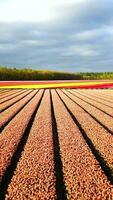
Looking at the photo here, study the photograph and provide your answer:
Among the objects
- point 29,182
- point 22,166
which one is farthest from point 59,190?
point 22,166

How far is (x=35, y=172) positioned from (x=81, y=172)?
0.34 metres

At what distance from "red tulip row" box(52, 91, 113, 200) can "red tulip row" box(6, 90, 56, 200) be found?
0.38ft

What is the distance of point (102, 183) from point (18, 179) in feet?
1.90

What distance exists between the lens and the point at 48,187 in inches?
91.1

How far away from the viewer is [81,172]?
8.70 feet

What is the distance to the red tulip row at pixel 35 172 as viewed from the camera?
86.8 inches

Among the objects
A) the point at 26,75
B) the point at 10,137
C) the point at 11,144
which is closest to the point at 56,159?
the point at 11,144

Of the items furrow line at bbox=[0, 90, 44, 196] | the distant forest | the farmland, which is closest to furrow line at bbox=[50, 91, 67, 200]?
the farmland

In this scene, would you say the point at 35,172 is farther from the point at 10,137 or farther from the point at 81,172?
the point at 10,137

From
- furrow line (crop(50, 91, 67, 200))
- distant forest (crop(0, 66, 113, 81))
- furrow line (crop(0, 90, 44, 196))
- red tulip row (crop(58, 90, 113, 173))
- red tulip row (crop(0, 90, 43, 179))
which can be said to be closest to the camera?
furrow line (crop(50, 91, 67, 200))

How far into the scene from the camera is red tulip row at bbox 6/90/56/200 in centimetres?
221

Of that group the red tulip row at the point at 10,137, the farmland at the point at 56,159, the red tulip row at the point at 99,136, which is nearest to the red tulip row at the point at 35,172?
the farmland at the point at 56,159

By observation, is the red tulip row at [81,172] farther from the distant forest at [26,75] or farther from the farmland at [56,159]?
the distant forest at [26,75]

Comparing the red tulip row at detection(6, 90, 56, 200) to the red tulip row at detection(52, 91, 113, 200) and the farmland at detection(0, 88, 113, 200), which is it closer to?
the farmland at detection(0, 88, 113, 200)
